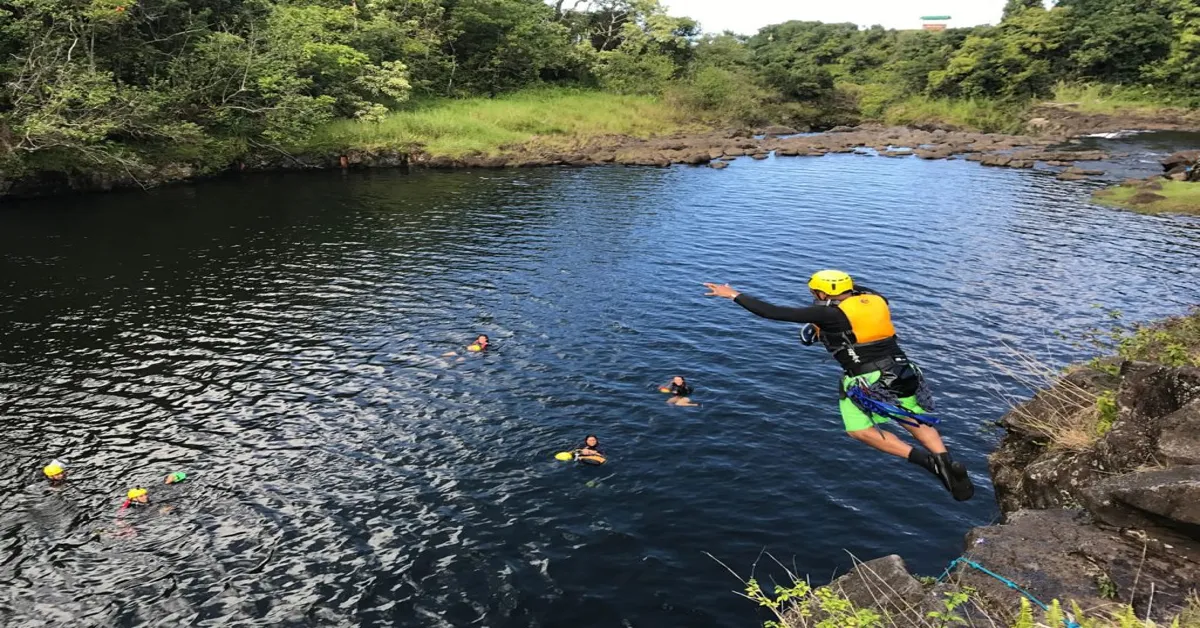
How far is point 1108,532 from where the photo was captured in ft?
30.4

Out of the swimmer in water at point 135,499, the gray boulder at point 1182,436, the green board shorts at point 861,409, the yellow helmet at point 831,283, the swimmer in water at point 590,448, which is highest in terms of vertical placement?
the yellow helmet at point 831,283

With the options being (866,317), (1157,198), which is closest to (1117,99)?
(1157,198)

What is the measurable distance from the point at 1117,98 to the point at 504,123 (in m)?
78.9

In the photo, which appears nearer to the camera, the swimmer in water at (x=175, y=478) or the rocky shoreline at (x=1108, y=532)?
the rocky shoreline at (x=1108, y=532)

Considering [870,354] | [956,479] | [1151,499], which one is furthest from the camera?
[870,354]

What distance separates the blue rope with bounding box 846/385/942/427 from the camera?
1181 cm

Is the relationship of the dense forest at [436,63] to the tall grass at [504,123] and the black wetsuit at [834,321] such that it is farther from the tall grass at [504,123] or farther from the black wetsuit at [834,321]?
the black wetsuit at [834,321]

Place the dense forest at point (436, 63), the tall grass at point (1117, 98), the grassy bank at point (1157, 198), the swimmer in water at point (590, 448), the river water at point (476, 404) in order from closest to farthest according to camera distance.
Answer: the river water at point (476, 404)
the swimmer in water at point (590, 448)
the dense forest at point (436, 63)
the grassy bank at point (1157, 198)
the tall grass at point (1117, 98)

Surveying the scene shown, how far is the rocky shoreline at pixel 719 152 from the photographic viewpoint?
48.7m

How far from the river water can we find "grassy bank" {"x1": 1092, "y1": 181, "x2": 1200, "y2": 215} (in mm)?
3023

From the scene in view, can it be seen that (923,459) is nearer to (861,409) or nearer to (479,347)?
(861,409)

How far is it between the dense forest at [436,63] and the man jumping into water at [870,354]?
42.8 m

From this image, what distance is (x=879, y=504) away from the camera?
14.1 m

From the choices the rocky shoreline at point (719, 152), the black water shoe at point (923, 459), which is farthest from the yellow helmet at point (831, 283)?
the rocky shoreline at point (719, 152)
